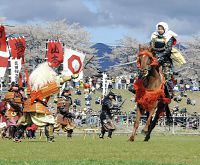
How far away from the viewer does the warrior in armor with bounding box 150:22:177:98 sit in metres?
20.0

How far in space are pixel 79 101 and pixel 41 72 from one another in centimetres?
4044

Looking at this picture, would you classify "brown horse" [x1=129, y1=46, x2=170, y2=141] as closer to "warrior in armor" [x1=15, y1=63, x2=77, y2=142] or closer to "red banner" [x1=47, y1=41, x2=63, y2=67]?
"warrior in armor" [x1=15, y1=63, x2=77, y2=142]

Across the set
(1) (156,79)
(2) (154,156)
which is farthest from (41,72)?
(2) (154,156)

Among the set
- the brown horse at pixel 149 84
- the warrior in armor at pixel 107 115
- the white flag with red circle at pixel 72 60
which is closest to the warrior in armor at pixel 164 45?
the brown horse at pixel 149 84

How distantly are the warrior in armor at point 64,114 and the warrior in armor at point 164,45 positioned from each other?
874 cm

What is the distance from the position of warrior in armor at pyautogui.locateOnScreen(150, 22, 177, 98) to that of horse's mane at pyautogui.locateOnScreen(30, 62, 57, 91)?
123 inches

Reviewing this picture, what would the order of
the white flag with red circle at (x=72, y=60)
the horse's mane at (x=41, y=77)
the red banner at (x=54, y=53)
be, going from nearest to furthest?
1. the horse's mane at (x=41, y=77)
2. the white flag with red circle at (x=72, y=60)
3. the red banner at (x=54, y=53)

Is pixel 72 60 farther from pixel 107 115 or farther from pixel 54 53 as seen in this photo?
pixel 107 115

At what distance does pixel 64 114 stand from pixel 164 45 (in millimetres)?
9732

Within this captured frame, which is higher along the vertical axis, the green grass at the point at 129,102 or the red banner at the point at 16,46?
the red banner at the point at 16,46

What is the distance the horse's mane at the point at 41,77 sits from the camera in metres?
19.7

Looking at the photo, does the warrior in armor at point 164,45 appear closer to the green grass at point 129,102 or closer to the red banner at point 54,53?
the red banner at point 54,53

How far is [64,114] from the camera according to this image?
28.9 m

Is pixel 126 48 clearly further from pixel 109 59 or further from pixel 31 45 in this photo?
pixel 31 45
